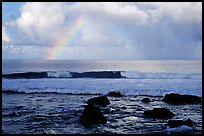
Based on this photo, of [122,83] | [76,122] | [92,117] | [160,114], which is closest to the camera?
[92,117]

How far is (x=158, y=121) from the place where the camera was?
12.3 m

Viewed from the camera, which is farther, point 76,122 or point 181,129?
point 76,122

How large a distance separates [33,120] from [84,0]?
10.9 meters

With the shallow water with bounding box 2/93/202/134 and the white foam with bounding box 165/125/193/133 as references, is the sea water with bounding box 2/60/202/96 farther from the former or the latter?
the white foam with bounding box 165/125/193/133

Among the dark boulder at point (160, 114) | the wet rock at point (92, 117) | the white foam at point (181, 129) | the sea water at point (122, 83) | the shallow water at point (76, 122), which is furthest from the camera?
the sea water at point (122, 83)

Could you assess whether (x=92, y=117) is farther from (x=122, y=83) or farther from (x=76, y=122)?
(x=122, y=83)

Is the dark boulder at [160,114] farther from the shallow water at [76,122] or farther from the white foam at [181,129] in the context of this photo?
the white foam at [181,129]

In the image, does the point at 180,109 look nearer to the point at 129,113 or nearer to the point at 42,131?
the point at 129,113

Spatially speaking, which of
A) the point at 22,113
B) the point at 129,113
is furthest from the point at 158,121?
the point at 22,113

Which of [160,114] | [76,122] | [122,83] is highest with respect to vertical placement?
[122,83]

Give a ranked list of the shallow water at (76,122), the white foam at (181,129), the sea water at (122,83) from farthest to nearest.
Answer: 1. the sea water at (122,83)
2. the shallow water at (76,122)
3. the white foam at (181,129)

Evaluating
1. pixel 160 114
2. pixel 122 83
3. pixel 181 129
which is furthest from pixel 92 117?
pixel 122 83

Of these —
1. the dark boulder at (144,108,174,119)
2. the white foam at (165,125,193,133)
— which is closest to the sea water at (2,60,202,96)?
the dark boulder at (144,108,174,119)

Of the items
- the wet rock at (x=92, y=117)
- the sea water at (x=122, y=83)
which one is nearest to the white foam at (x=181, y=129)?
the wet rock at (x=92, y=117)
